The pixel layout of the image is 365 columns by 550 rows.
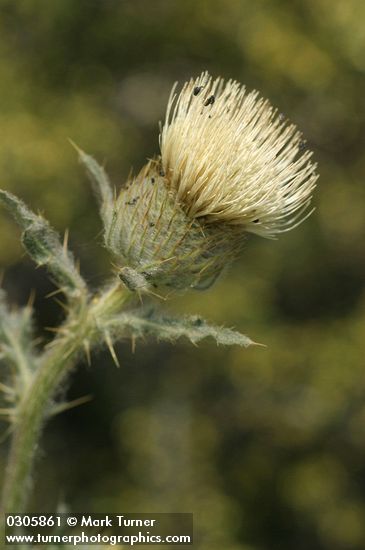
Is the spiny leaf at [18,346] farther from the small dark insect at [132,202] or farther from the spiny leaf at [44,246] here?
the small dark insect at [132,202]

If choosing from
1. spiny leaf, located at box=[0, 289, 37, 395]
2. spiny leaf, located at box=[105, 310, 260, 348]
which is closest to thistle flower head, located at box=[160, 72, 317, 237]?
spiny leaf, located at box=[105, 310, 260, 348]

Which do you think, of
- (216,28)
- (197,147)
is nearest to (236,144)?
(197,147)

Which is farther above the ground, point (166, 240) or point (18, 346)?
point (166, 240)

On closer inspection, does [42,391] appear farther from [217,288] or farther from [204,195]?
[217,288]

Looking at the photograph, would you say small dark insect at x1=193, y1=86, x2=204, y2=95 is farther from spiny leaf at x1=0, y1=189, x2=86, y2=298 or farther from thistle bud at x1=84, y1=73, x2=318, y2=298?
spiny leaf at x1=0, y1=189, x2=86, y2=298

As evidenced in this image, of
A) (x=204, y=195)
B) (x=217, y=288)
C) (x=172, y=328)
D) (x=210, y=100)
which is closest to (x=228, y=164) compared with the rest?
(x=204, y=195)

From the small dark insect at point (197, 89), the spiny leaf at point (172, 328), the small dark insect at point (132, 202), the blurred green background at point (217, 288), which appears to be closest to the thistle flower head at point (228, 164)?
the small dark insect at point (197, 89)
